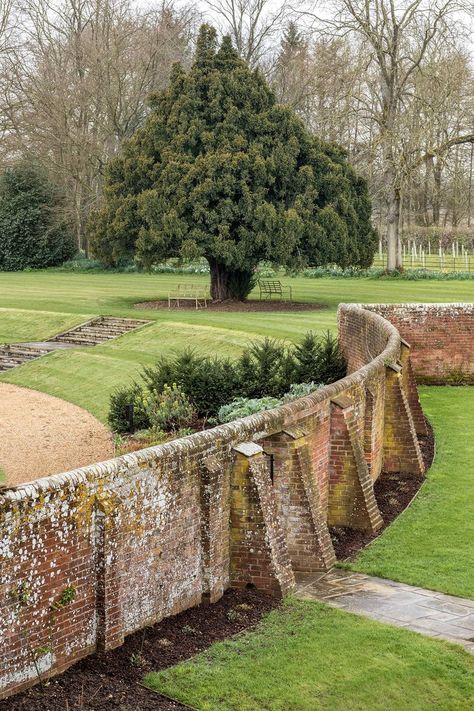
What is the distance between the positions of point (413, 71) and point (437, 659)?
40154 millimetres

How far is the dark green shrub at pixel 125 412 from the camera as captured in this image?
1847 centimetres

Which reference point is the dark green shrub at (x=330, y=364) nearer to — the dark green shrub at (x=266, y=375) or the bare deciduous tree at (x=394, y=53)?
the dark green shrub at (x=266, y=375)

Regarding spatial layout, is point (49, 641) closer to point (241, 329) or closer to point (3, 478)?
point (3, 478)

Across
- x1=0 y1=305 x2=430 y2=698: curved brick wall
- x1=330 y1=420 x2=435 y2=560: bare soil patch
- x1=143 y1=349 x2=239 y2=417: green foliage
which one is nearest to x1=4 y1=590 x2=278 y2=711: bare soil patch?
x1=0 y1=305 x2=430 y2=698: curved brick wall

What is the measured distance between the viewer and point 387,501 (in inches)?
522

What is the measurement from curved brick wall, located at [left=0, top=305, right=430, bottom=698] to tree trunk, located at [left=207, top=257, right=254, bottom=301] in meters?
22.7

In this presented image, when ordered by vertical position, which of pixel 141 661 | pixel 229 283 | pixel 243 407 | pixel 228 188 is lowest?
pixel 141 661

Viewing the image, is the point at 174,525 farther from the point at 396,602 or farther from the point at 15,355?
the point at 15,355

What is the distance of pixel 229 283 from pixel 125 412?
673 inches

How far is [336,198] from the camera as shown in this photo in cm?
3416

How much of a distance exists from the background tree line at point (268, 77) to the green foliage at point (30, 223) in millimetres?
1148

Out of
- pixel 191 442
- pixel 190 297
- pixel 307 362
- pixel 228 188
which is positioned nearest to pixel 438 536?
pixel 191 442

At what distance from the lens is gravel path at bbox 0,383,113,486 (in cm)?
1720

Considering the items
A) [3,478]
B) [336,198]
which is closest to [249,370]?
[3,478]
